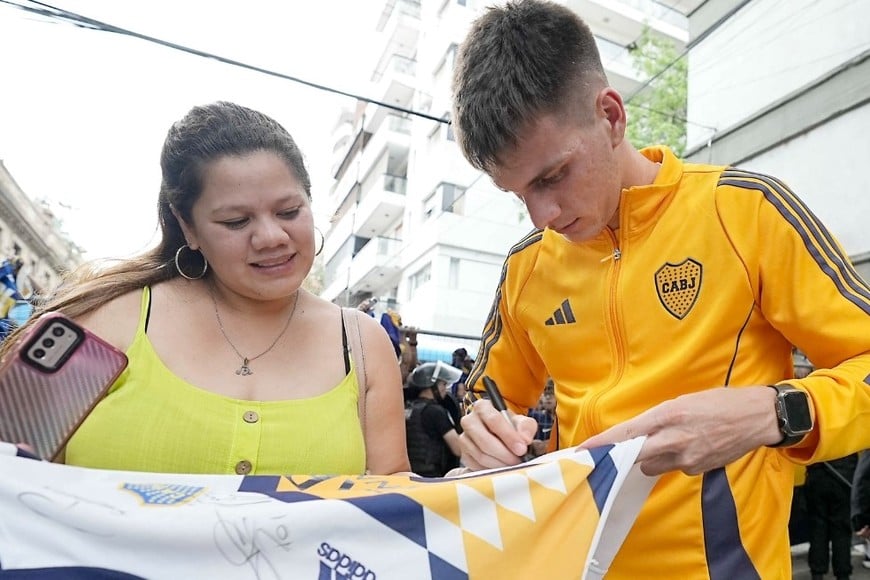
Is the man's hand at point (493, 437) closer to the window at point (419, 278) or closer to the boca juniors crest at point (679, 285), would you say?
the boca juniors crest at point (679, 285)

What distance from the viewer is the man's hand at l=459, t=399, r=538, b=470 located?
4.48 ft

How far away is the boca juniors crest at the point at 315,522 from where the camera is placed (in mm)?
1036

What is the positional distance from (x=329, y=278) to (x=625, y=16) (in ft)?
67.2

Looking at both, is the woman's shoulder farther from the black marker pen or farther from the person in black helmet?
the person in black helmet

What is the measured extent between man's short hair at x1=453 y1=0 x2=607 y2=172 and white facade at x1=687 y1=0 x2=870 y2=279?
7.66 m

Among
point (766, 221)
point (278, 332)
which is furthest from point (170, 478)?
point (766, 221)

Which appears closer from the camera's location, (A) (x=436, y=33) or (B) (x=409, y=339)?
(B) (x=409, y=339)

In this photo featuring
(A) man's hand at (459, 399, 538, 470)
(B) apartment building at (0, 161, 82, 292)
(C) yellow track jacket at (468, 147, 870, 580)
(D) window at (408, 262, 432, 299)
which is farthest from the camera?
(D) window at (408, 262, 432, 299)

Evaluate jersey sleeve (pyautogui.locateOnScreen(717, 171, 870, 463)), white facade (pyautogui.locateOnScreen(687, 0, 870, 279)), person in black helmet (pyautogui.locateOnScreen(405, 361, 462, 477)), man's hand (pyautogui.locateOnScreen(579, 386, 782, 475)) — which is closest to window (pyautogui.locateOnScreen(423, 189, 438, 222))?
white facade (pyautogui.locateOnScreen(687, 0, 870, 279))

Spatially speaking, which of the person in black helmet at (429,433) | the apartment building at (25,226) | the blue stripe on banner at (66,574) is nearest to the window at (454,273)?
the apartment building at (25,226)

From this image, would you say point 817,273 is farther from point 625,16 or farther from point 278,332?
point 625,16

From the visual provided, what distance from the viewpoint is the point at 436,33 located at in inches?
936

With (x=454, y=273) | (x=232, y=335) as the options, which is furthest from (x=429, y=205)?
(x=232, y=335)

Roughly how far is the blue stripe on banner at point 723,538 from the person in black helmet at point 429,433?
11.9 ft
